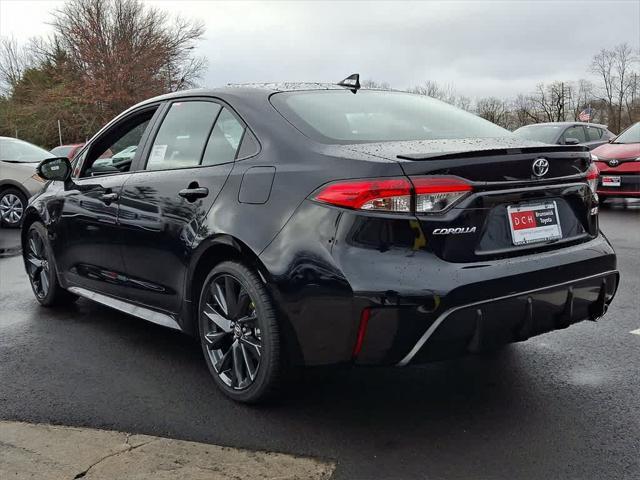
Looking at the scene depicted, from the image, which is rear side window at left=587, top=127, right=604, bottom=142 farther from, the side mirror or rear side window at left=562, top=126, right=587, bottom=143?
the side mirror

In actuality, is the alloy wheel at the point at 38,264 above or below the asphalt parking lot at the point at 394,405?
above

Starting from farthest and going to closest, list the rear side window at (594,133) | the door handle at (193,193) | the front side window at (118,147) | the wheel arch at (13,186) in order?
the rear side window at (594,133), the wheel arch at (13,186), the front side window at (118,147), the door handle at (193,193)

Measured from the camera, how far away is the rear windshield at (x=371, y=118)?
10.6 feet

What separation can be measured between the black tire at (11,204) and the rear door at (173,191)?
299 inches

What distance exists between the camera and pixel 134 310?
413 centimetres

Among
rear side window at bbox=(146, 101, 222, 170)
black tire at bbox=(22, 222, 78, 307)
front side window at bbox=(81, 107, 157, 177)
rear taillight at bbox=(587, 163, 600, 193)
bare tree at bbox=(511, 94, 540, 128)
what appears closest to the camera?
rear taillight at bbox=(587, 163, 600, 193)

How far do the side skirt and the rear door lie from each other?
55mm

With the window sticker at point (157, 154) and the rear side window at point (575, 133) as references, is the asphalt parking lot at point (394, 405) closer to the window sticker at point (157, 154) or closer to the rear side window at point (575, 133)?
the window sticker at point (157, 154)

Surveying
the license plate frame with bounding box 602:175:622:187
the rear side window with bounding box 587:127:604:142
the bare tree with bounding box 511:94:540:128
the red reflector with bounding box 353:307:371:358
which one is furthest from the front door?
the bare tree with bounding box 511:94:540:128

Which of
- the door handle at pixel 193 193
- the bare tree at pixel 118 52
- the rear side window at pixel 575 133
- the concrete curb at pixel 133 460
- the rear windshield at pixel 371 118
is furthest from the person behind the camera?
the bare tree at pixel 118 52

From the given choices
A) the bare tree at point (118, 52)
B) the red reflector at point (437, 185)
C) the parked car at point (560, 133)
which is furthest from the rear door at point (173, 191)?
the bare tree at point (118, 52)

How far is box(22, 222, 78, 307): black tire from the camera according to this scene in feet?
17.1

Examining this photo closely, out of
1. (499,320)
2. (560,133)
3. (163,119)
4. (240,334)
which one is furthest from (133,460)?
(560,133)

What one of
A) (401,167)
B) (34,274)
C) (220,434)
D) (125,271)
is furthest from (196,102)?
(34,274)
